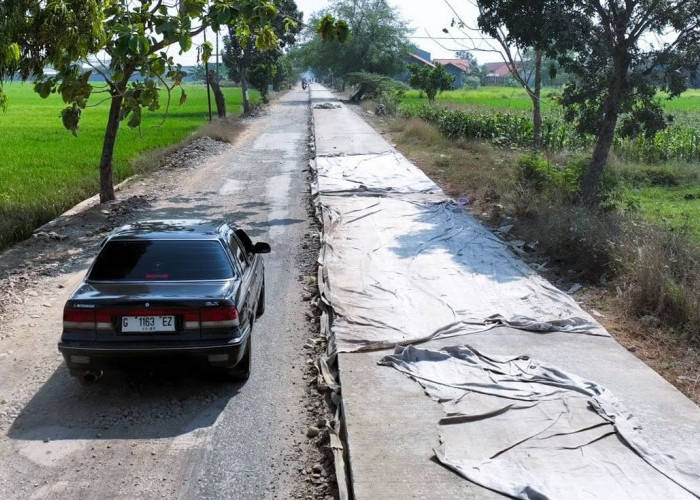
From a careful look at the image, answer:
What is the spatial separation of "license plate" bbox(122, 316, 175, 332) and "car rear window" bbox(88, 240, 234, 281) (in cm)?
52

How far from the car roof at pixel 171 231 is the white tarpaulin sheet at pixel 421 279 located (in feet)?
5.68

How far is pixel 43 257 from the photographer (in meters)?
11.4

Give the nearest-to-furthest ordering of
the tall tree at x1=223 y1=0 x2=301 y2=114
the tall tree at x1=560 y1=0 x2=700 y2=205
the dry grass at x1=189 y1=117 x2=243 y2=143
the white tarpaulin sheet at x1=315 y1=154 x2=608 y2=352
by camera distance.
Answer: the white tarpaulin sheet at x1=315 y1=154 x2=608 y2=352 < the tall tree at x1=560 y1=0 x2=700 y2=205 < the dry grass at x1=189 y1=117 x2=243 y2=143 < the tall tree at x1=223 y1=0 x2=301 y2=114

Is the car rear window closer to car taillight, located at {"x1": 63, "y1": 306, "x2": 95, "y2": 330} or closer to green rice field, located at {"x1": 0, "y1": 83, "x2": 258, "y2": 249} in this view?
car taillight, located at {"x1": 63, "y1": 306, "x2": 95, "y2": 330}

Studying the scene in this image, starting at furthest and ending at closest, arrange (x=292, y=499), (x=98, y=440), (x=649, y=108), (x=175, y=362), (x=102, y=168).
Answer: (x=102, y=168) → (x=649, y=108) → (x=175, y=362) → (x=98, y=440) → (x=292, y=499)

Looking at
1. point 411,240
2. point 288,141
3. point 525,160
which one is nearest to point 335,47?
point 288,141

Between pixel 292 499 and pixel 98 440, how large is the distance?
5.70ft

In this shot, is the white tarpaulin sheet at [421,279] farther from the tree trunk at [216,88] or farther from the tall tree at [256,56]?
the tall tree at [256,56]

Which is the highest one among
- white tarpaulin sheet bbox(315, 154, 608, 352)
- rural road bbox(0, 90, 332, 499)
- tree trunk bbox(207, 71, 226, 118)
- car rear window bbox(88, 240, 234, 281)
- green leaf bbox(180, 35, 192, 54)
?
green leaf bbox(180, 35, 192, 54)

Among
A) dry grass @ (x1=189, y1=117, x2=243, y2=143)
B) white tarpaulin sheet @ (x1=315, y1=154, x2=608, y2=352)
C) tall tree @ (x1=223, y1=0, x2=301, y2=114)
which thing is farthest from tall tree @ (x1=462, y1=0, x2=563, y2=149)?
tall tree @ (x1=223, y1=0, x2=301, y2=114)

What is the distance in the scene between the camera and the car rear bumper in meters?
5.96

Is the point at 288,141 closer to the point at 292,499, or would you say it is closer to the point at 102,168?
the point at 102,168

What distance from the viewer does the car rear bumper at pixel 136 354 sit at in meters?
5.96

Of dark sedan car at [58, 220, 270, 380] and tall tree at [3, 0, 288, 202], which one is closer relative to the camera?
dark sedan car at [58, 220, 270, 380]
